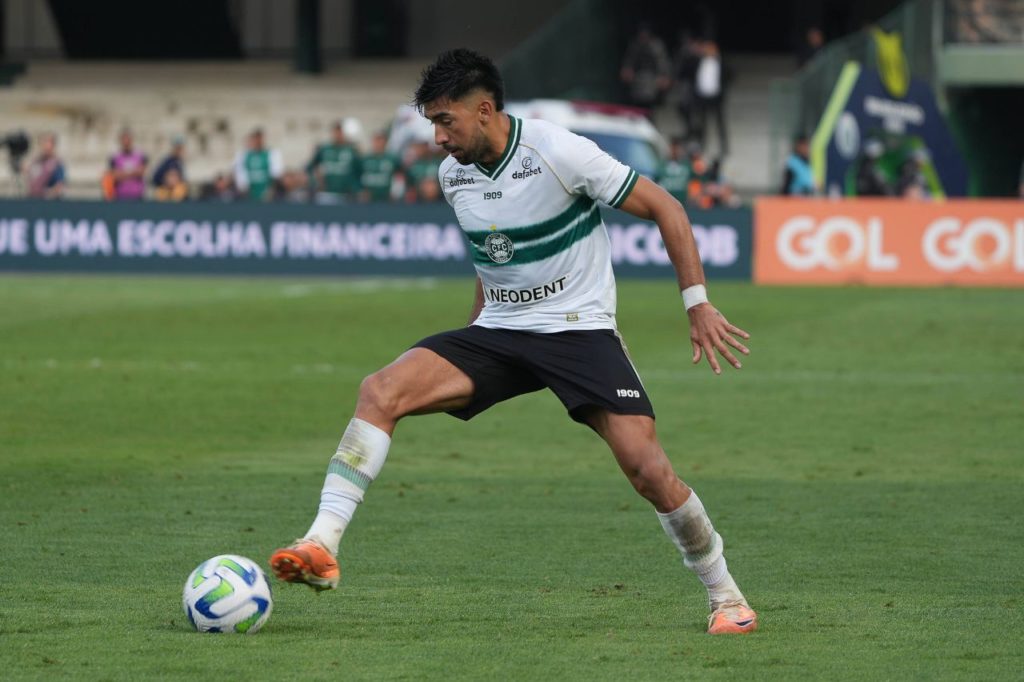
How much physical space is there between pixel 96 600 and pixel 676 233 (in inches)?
96.9

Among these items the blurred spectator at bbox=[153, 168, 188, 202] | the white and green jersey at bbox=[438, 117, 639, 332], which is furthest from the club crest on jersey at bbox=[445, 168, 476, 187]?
the blurred spectator at bbox=[153, 168, 188, 202]

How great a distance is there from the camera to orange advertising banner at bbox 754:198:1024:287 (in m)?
→ 26.1

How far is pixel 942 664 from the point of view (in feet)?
18.8

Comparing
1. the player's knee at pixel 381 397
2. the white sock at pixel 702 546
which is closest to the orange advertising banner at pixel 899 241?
the white sock at pixel 702 546

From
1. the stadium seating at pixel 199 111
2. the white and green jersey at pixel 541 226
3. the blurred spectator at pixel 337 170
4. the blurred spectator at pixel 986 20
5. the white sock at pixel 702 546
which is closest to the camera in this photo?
the white sock at pixel 702 546

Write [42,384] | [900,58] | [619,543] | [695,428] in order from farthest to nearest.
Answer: [900,58]
[42,384]
[695,428]
[619,543]

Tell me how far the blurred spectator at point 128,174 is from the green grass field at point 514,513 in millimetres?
10697

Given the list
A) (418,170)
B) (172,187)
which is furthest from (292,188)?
(418,170)

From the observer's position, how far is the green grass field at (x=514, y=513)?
5.95m

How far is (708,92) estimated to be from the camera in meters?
35.0

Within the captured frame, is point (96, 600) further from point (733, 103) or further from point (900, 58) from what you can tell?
point (733, 103)

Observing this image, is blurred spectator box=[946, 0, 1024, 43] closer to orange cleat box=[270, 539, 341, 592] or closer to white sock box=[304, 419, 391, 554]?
white sock box=[304, 419, 391, 554]

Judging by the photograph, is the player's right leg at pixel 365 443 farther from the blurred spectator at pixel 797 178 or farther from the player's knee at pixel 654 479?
the blurred spectator at pixel 797 178

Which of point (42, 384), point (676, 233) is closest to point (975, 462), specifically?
point (676, 233)
